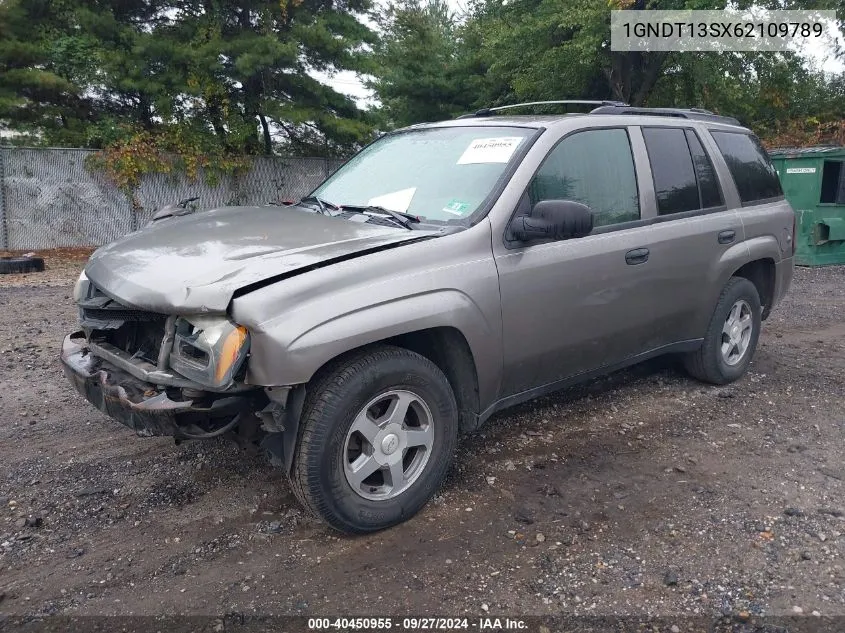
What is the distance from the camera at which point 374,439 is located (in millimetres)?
3162

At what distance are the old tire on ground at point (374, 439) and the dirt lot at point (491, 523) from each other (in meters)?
0.17

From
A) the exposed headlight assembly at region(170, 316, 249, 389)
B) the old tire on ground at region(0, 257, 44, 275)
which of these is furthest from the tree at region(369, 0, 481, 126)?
the exposed headlight assembly at region(170, 316, 249, 389)

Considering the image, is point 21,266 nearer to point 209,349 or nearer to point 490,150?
point 490,150

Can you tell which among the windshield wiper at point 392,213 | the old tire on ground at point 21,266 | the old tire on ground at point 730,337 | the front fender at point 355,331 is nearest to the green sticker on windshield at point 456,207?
the windshield wiper at point 392,213

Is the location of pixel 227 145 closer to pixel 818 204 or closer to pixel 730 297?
pixel 818 204

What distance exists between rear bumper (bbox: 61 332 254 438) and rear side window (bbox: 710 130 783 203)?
3899mm

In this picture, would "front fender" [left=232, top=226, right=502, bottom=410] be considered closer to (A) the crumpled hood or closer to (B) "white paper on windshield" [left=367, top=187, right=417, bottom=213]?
(A) the crumpled hood

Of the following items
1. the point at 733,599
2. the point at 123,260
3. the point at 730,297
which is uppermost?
the point at 123,260

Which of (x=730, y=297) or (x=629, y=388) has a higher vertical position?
(x=730, y=297)

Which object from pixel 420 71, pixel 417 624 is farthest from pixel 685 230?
pixel 420 71

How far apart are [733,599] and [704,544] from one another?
398 millimetres

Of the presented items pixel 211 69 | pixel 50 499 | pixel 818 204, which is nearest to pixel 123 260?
pixel 50 499

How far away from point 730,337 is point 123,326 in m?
4.17

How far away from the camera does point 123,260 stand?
334 cm
